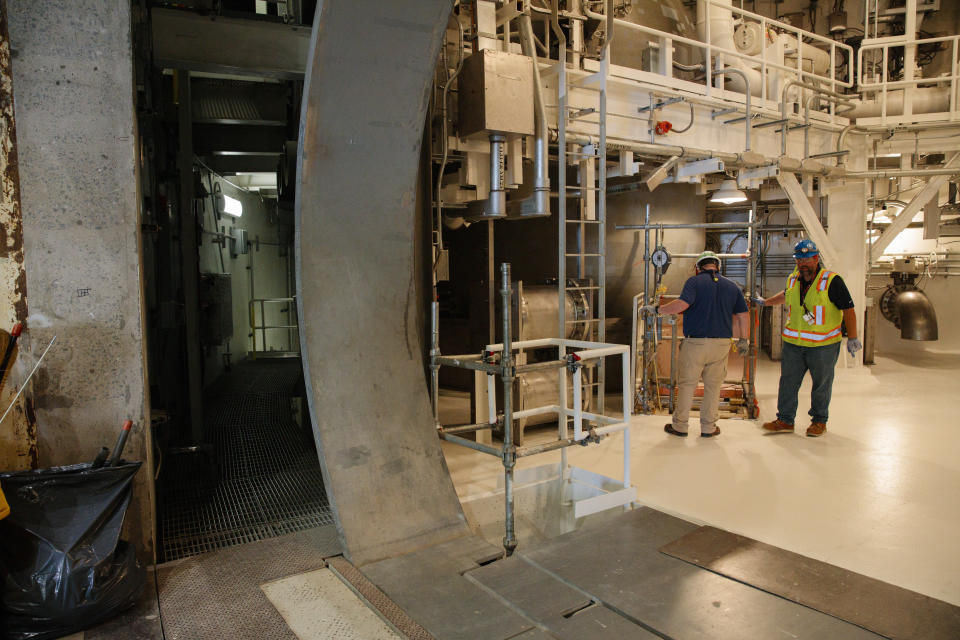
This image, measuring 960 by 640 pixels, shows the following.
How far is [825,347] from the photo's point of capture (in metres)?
6.00

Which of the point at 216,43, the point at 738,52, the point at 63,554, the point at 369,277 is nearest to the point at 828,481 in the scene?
the point at 369,277

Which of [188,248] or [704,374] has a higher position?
[188,248]

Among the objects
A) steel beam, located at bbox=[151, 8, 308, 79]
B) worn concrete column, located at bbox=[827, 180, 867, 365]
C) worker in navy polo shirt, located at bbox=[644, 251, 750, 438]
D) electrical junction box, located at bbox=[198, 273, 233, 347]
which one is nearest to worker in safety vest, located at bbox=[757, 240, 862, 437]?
worker in navy polo shirt, located at bbox=[644, 251, 750, 438]

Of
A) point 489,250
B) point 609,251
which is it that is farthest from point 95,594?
point 609,251

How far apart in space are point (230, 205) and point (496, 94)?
5.79 m

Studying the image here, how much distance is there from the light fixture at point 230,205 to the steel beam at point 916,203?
968 centimetres

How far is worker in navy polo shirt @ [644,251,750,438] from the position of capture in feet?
19.8

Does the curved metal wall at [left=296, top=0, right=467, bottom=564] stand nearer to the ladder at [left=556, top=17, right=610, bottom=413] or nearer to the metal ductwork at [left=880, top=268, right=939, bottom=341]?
the ladder at [left=556, top=17, right=610, bottom=413]

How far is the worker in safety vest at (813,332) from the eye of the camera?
5926mm

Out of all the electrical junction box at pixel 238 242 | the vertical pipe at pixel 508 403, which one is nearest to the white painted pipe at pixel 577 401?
the vertical pipe at pixel 508 403

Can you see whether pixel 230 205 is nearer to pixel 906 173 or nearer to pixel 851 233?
pixel 851 233

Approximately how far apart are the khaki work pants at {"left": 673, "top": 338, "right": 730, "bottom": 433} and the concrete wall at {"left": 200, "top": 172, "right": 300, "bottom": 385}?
4.63 m

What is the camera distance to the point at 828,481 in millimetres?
4824

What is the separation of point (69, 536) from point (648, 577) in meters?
2.65
